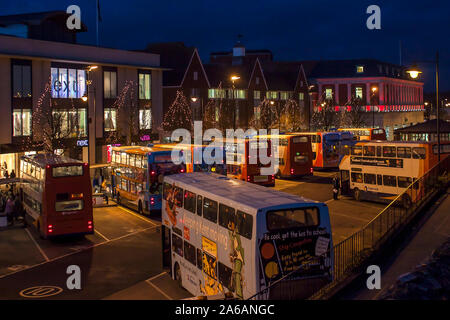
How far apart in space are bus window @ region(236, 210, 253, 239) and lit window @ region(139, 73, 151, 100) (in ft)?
138

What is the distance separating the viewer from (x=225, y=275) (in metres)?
13.2

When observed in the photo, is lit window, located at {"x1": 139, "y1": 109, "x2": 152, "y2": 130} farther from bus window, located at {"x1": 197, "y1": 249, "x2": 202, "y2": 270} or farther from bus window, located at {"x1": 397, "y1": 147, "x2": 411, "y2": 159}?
bus window, located at {"x1": 197, "y1": 249, "x2": 202, "y2": 270}

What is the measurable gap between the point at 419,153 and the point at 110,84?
102 ft

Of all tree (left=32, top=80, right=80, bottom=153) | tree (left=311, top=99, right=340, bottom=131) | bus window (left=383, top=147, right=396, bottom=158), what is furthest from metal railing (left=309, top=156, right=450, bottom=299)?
tree (left=311, top=99, right=340, bottom=131)

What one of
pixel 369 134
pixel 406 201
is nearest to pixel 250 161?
pixel 406 201

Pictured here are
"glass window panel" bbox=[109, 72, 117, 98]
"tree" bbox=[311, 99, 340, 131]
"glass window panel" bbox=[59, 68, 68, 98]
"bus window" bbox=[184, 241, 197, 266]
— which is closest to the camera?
"bus window" bbox=[184, 241, 197, 266]

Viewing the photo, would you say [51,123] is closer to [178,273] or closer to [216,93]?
[178,273]

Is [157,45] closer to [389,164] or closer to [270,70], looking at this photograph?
[270,70]

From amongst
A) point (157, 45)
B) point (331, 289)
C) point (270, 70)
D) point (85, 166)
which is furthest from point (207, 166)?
point (270, 70)

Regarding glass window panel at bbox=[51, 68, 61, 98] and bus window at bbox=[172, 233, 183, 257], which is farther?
glass window panel at bbox=[51, 68, 61, 98]

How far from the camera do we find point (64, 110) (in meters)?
44.8

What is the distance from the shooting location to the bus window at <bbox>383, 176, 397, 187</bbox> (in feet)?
92.7

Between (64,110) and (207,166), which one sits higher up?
(64,110)

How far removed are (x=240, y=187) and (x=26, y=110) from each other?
104 feet
